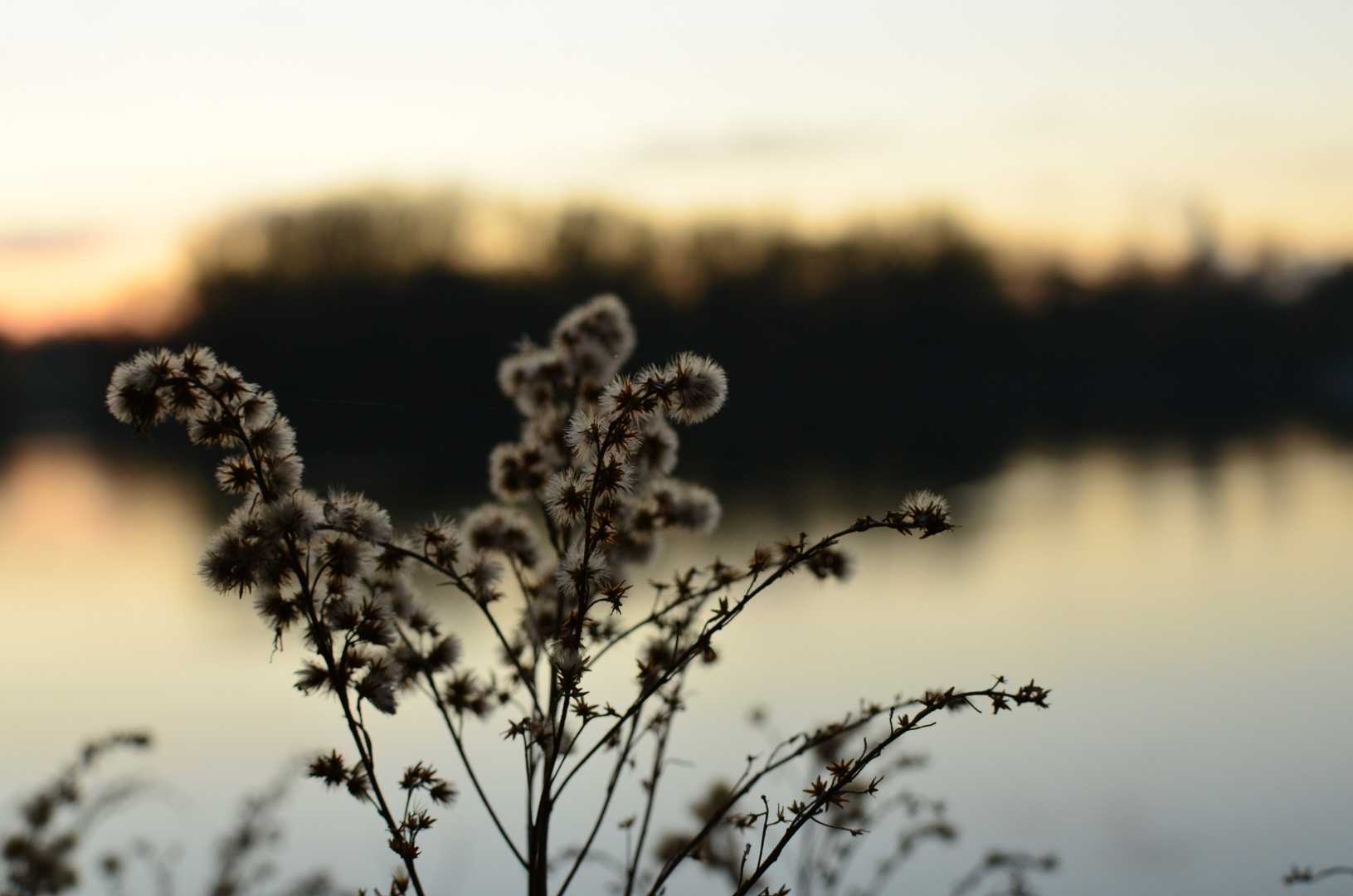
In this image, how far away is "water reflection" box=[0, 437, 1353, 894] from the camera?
5477 millimetres

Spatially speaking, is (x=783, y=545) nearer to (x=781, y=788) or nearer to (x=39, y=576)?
(x=781, y=788)

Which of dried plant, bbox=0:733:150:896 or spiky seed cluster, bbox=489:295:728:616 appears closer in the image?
spiky seed cluster, bbox=489:295:728:616

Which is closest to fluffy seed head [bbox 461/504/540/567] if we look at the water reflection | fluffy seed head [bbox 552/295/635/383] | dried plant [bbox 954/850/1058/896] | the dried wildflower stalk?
the dried wildflower stalk

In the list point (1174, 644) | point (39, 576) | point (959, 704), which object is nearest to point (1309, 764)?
point (1174, 644)

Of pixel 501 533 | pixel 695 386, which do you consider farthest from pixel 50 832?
pixel 695 386

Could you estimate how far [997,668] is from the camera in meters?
7.46

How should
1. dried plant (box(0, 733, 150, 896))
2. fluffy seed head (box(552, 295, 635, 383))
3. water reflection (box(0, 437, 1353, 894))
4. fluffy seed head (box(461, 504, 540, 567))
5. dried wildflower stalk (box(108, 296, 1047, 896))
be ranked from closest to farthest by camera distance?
dried wildflower stalk (box(108, 296, 1047, 896)) < fluffy seed head (box(461, 504, 540, 567)) < fluffy seed head (box(552, 295, 635, 383)) < dried plant (box(0, 733, 150, 896)) < water reflection (box(0, 437, 1353, 894))

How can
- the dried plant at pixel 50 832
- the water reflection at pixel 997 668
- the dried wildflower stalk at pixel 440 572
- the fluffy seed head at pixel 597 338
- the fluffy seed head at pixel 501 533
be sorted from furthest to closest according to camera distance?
the water reflection at pixel 997 668, the dried plant at pixel 50 832, the fluffy seed head at pixel 597 338, the fluffy seed head at pixel 501 533, the dried wildflower stalk at pixel 440 572

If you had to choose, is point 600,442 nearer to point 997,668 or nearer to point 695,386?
point 695,386

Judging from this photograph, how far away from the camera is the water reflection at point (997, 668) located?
5477mm

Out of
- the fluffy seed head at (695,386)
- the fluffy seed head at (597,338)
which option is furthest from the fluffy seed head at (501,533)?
the fluffy seed head at (695,386)

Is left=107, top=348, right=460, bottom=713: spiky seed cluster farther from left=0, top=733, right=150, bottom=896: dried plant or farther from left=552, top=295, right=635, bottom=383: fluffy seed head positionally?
left=0, top=733, right=150, bottom=896: dried plant

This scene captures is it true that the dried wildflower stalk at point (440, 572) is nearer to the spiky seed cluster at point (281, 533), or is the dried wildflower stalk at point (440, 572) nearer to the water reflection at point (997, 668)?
the spiky seed cluster at point (281, 533)

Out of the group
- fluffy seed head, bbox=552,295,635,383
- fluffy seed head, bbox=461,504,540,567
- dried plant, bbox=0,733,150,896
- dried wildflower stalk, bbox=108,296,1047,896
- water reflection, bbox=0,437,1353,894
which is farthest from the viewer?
water reflection, bbox=0,437,1353,894
